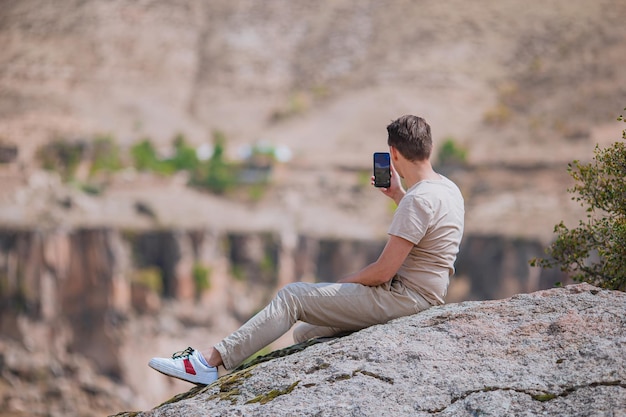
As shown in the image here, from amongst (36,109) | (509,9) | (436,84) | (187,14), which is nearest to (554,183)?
(436,84)

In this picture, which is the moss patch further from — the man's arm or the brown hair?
the brown hair

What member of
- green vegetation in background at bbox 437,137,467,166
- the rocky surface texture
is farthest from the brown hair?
green vegetation in background at bbox 437,137,467,166

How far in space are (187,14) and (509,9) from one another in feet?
130

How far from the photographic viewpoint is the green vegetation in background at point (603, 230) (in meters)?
11.4

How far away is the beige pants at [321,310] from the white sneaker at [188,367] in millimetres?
187

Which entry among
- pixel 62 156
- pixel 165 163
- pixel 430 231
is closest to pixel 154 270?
pixel 165 163

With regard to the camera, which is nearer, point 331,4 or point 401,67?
point 401,67

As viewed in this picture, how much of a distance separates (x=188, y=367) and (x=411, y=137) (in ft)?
8.93

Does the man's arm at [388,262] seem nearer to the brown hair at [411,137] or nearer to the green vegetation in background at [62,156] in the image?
the brown hair at [411,137]

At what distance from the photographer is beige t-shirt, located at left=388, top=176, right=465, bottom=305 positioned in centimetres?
1007

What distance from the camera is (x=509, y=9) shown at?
138 m

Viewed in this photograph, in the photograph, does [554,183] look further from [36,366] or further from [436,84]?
[36,366]

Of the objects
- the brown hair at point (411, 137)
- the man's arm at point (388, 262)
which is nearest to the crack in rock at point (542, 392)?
the man's arm at point (388, 262)

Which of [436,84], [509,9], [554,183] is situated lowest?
[554,183]
